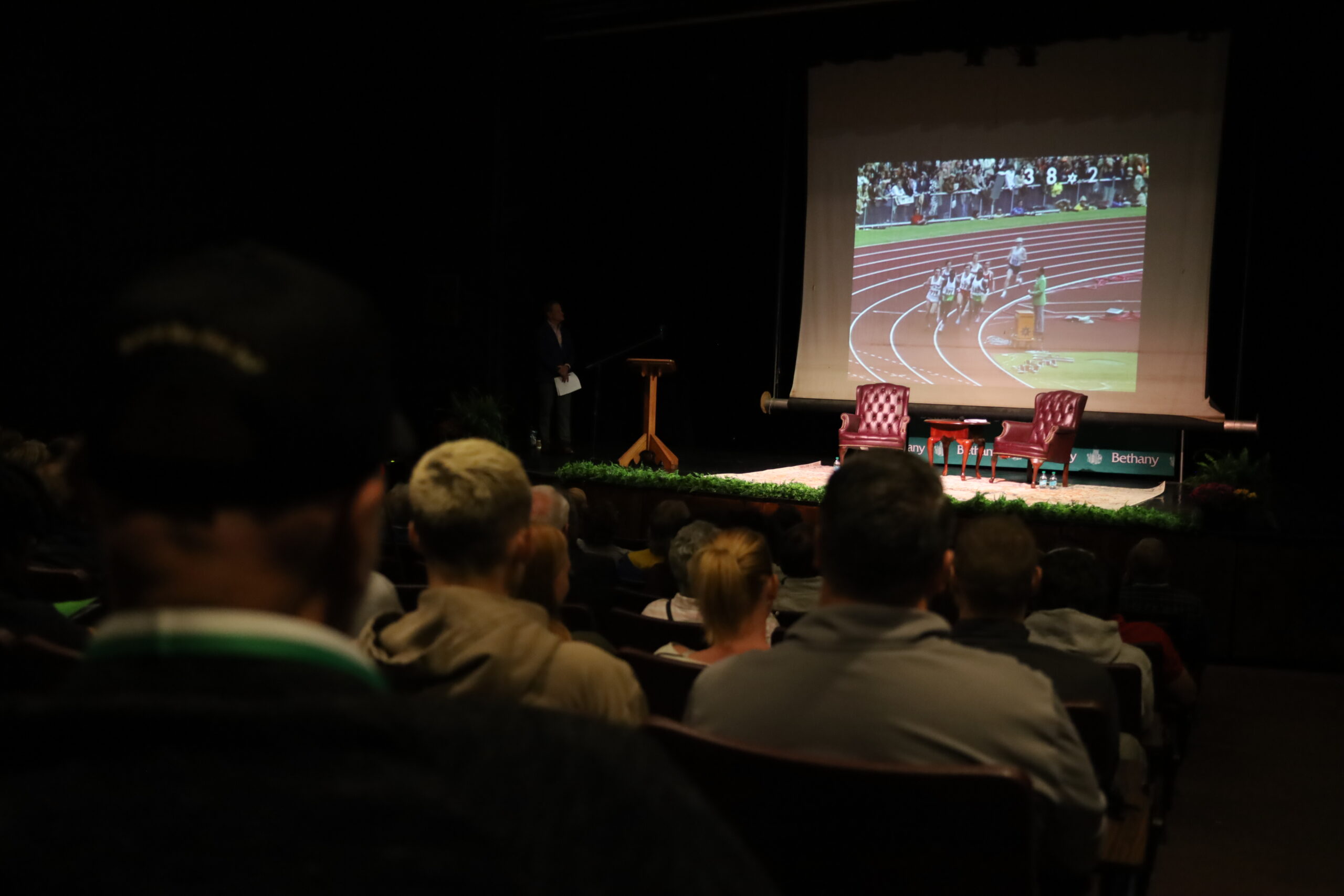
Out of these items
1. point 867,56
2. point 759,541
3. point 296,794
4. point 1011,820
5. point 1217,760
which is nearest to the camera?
point 296,794

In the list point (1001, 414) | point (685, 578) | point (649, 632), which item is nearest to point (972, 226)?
point (1001, 414)

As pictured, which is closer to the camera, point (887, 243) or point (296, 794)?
point (296, 794)

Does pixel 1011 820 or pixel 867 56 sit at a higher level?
pixel 867 56

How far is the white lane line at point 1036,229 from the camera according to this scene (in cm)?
899

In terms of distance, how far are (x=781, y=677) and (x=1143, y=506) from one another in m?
5.61

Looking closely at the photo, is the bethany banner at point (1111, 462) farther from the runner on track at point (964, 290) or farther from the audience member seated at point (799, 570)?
the audience member seated at point (799, 570)

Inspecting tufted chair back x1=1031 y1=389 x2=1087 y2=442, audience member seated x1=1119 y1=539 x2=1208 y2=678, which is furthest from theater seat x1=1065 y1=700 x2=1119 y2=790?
tufted chair back x1=1031 y1=389 x2=1087 y2=442

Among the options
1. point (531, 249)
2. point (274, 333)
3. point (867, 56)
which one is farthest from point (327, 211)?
point (274, 333)

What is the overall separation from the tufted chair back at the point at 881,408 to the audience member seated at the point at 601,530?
5216 mm

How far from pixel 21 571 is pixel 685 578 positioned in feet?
6.11

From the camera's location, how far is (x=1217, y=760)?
398cm

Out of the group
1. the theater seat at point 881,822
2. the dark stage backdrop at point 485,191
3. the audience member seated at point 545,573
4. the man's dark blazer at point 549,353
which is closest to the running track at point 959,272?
the dark stage backdrop at point 485,191

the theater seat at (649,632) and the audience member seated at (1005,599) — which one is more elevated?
the audience member seated at (1005,599)

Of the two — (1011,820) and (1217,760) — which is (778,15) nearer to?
(1217,760)
